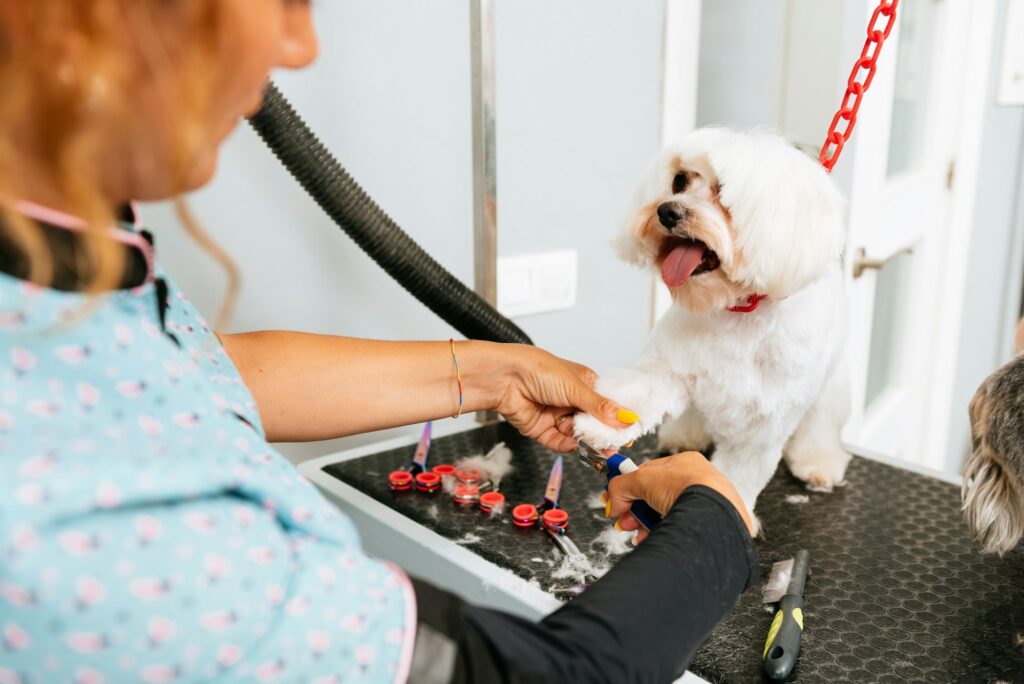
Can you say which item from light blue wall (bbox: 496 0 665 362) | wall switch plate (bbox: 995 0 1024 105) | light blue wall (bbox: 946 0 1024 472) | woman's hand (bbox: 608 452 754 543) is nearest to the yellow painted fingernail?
woman's hand (bbox: 608 452 754 543)

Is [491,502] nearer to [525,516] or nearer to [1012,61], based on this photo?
[525,516]

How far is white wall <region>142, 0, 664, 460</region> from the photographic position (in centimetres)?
119

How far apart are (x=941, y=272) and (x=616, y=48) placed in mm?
1597

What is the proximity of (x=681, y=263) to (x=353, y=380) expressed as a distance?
→ 39 centimetres

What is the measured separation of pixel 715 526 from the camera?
2.14 feet

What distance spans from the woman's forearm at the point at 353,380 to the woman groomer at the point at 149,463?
1.09ft

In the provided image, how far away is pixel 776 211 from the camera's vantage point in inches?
36.5

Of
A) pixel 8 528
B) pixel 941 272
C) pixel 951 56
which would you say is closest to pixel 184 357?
pixel 8 528

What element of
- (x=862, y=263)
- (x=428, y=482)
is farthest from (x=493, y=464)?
(x=862, y=263)

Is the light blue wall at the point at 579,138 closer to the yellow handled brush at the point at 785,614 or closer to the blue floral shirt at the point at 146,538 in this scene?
the yellow handled brush at the point at 785,614

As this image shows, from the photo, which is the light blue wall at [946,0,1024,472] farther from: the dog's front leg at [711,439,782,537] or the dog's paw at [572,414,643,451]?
the dog's paw at [572,414,643,451]

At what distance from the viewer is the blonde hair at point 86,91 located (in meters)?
0.39

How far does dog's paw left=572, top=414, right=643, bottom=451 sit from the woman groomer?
34 centimetres

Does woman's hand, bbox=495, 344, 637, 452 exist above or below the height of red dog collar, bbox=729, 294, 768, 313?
below
